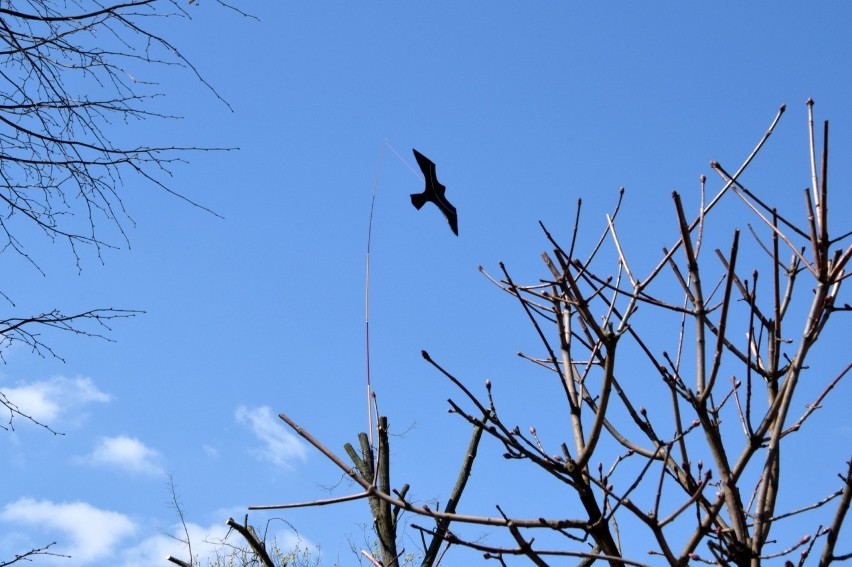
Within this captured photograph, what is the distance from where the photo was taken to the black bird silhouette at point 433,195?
2568mm

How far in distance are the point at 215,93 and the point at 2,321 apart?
1167mm

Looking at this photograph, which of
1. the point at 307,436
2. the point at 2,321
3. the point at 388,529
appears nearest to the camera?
the point at 307,436

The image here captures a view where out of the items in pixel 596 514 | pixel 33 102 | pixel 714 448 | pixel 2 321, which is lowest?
pixel 596 514

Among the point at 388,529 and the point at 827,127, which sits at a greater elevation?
→ the point at 388,529

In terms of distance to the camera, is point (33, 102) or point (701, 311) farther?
point (33, 102)

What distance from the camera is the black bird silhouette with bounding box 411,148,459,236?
101 inches

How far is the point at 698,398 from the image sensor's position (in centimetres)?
172

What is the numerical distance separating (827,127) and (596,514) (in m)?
0.84

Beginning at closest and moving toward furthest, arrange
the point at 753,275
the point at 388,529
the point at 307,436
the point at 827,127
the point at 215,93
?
the point at 827,127, the point at 307,436, the point at 753,275, the point at 215,93, the point at 388,529

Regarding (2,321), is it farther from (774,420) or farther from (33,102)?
(774,420)

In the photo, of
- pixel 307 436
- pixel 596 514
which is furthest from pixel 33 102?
pixel 596 514

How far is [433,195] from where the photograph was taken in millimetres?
2584

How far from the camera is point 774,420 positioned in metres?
1.71

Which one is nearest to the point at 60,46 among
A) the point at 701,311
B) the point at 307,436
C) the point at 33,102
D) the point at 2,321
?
the point at 33,102
